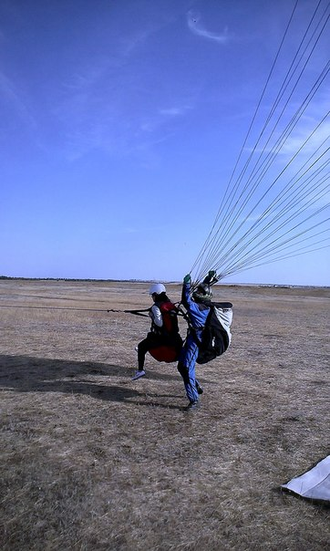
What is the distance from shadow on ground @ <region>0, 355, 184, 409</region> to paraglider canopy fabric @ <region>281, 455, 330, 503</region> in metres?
2.88

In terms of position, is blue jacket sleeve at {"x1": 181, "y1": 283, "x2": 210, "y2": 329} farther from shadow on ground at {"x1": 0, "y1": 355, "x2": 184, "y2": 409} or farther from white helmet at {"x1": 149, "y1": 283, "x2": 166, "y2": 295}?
shadow on ground at {"x1": 0, "y1": 355, "x2": 184, "y2": 409}

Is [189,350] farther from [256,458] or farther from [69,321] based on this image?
[69,321]

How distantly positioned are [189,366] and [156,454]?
2.12 m

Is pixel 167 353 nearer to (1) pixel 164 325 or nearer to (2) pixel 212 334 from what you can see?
(1) pixel 164 325

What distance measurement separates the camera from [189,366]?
745 centimetres

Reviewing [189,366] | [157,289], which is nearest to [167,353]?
[189,366]

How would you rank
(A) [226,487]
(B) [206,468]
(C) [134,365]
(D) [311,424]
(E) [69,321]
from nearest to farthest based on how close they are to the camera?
1. (A) [226,487]
2. (B) [206,468]
3. (D) [311,424]
4. (C) [134,365]
5. (E) [69,321]

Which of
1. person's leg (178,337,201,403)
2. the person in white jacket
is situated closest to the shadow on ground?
person's leg (178,337,201,403)

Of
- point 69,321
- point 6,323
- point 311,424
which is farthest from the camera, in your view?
point 69,321

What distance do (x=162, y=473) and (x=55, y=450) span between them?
1.50 meters

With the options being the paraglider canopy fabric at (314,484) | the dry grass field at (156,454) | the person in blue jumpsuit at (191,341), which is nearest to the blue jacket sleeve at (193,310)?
the person in blue jumpsuit at (191,341)

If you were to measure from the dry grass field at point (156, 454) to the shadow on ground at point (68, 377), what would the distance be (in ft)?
0.12

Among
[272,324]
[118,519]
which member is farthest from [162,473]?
[272,324]

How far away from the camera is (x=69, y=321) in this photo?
18.7m
